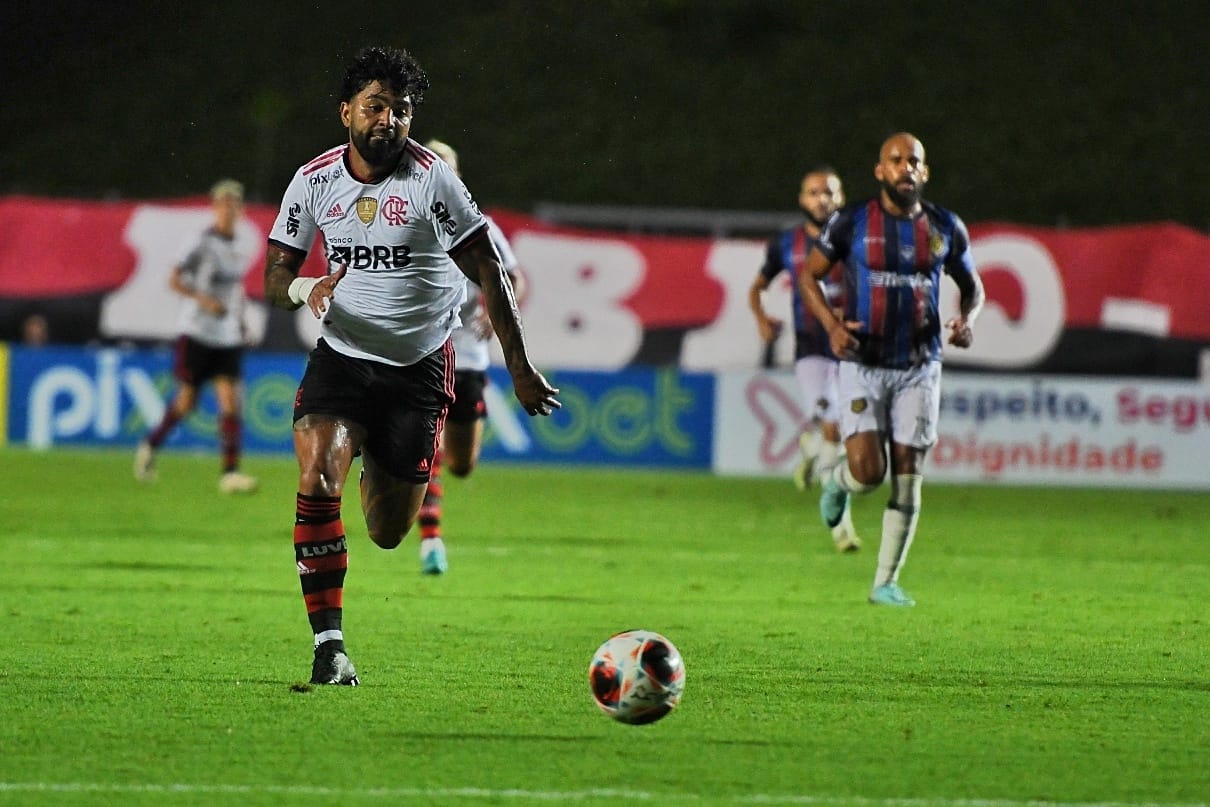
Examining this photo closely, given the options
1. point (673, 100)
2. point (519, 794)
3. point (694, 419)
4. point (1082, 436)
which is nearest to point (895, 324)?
point (519, 794)

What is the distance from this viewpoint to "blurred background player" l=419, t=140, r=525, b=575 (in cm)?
1012

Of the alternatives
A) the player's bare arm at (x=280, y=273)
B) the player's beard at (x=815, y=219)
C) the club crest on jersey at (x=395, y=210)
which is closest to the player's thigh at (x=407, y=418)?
the player's bare arm at (x=280, y=273)

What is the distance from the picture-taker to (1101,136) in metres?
37.1

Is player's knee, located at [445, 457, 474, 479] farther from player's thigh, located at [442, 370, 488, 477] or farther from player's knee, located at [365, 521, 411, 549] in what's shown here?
player's knee, located at [365, 521, 411, 549]

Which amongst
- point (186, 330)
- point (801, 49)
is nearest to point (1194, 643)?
point (186, 330)

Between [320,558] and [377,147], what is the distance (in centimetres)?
145

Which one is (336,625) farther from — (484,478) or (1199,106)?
(1199,106)

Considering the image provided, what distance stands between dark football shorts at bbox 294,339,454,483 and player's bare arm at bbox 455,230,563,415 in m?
0.53

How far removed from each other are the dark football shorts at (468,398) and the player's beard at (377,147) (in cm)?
325

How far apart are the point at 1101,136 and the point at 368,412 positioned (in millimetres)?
32100

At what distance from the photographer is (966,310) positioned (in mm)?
9578

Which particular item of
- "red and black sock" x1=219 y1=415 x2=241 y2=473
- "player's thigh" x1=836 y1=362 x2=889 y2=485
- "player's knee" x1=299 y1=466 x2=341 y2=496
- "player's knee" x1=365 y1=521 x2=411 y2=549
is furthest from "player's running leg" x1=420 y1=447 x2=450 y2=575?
"red and black sock" x1=219 y1=415 x2=241 y2=473

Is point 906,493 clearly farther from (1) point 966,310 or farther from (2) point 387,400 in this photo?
(2) point 387,400

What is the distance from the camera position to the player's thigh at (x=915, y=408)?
940cm
